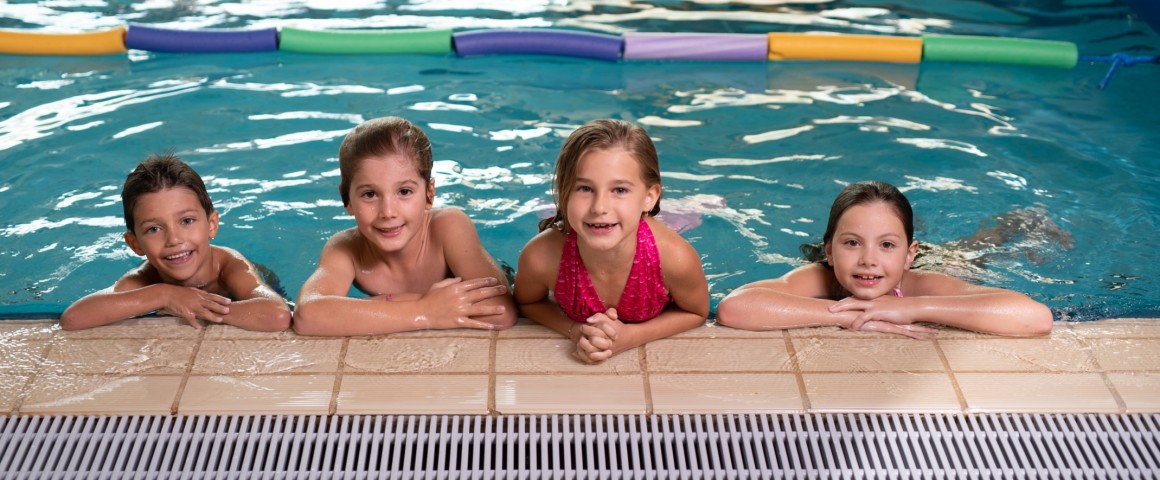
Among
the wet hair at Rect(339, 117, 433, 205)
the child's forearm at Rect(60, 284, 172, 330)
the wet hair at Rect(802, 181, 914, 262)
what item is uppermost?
the wet hair at Rect(339, 117, 433, 205)

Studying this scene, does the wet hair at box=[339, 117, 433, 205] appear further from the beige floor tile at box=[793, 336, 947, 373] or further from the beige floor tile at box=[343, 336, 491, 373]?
the beige floor tile at box=[793, 336, 947, 373]

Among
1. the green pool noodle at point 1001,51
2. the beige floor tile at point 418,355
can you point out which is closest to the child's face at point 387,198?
the beige floor tile at point 418,355

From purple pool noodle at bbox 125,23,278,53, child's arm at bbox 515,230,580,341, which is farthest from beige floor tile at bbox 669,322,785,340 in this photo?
purple pool noodle at bbox 125,23,278,53

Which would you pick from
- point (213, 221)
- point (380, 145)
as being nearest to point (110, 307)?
point (213, 221)

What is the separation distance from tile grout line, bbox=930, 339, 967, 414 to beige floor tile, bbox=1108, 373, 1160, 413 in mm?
478

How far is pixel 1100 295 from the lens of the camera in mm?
4453

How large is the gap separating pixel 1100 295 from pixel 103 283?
444 centimetres

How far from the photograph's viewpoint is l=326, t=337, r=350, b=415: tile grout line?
300 cm

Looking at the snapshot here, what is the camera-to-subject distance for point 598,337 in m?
3.12

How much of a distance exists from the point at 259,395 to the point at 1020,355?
7.85 ft

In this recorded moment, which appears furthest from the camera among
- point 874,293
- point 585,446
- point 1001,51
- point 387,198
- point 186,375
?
point 1001,51

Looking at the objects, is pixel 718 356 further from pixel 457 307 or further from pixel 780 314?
pixel 457 307

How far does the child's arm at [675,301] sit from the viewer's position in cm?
327

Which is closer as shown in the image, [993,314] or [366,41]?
[993,314]
